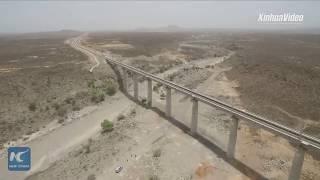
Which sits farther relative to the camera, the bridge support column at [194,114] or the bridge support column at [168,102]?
the bridge support column at [168,102]

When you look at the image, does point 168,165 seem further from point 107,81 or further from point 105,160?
point 107,81

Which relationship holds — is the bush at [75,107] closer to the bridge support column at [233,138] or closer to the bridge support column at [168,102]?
the bridge support column at [168,102]

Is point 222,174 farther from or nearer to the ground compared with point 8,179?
farther from the ground

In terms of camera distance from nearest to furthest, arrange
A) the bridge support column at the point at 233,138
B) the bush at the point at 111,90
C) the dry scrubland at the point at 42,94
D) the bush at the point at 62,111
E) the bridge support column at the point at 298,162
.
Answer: the bridge support column at the point at 298,162 → the bridge support column at the point at 233,138 → the dry scrubland at the point at 42,94 → the bush at the point at 62,111 → the bush at the point at 111,90

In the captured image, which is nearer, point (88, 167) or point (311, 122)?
point (88, 167)

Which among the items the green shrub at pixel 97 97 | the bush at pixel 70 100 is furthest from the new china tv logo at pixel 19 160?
the green shrub at pixel 97 97

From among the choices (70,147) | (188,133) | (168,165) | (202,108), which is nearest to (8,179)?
(70,147)

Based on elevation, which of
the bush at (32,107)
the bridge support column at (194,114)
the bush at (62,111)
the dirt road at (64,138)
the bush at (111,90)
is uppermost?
the bridge support column at (194,114)
